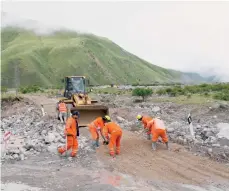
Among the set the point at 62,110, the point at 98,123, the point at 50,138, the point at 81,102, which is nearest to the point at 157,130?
the point at 98,123

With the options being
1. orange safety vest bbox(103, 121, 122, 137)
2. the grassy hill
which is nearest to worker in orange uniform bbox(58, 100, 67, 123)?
orange safety vest bbox(103, 121, 122, 137)

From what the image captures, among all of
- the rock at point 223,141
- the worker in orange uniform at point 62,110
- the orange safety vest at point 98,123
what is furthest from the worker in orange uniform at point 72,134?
the worker in orange uniform at point 62,110

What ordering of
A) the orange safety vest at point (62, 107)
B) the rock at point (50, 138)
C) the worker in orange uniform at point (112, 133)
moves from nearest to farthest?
the worker in orange uniform at point (112, 133)
the rock at point (50, 138)
the orange safety vest at point (62, 107)

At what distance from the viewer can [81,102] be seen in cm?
2006

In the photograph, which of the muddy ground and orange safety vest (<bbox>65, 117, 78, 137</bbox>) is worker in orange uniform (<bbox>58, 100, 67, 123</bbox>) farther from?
orange safety vest (<bbox>65, 117, 78, 137</bbox>)

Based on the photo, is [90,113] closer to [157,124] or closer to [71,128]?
[157,124]

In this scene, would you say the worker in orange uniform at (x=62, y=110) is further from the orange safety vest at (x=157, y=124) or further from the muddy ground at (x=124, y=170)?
the orange safety vest at (x=157, y=124)

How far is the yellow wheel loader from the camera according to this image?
18.4 metres

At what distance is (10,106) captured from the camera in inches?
1329

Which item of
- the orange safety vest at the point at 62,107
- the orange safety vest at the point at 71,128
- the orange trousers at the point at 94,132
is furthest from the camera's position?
the orange safety vest at the point at 62,107

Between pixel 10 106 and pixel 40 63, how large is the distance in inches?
4368

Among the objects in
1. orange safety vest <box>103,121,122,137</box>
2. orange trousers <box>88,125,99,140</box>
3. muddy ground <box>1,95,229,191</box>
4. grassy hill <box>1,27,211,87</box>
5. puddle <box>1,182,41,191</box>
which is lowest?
puddle <box>1,182,41,191</box>

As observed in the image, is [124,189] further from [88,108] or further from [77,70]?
[77,70]

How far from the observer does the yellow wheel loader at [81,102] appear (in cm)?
1838
